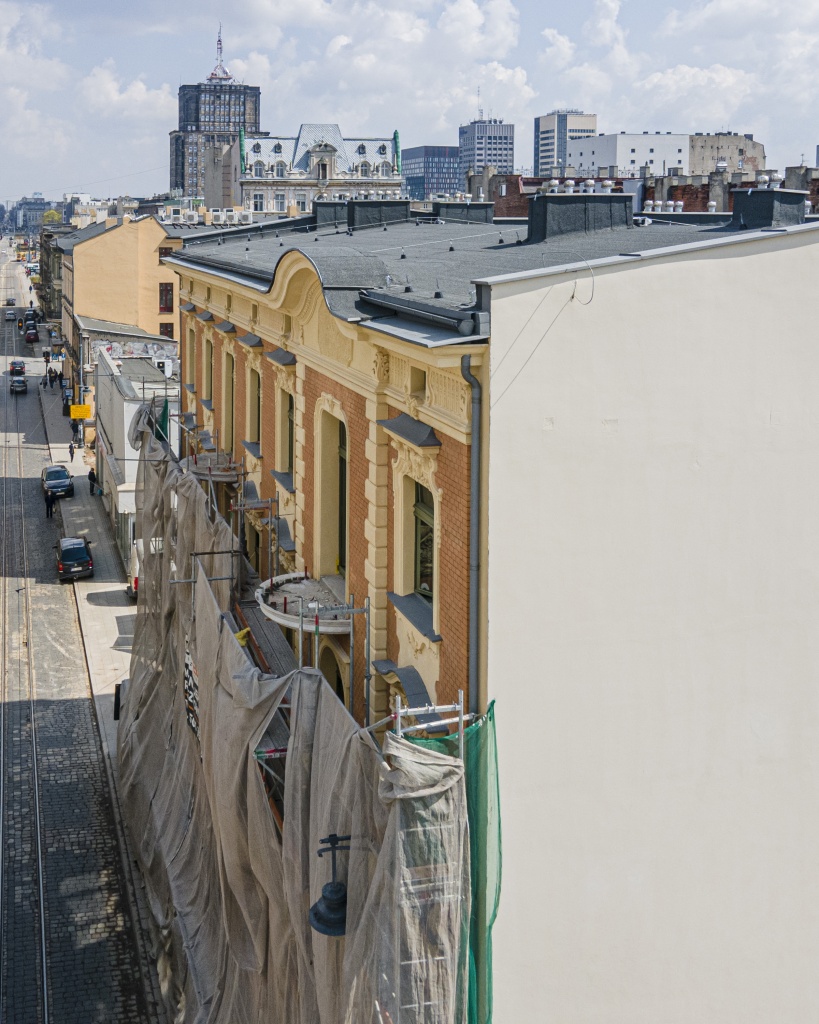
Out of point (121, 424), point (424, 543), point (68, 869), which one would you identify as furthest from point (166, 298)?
point (424, 543)

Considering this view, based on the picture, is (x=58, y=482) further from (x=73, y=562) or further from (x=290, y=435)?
(x=290, y=435)

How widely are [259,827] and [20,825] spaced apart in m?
12.3

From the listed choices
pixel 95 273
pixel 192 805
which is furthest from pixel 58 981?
pixel 95 273

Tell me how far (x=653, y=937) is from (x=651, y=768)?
6.42ft

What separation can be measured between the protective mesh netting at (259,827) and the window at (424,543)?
5.62 feet

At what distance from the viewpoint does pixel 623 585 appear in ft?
41.6

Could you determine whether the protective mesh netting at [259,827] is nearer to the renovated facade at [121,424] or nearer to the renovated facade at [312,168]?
the renovated facade at [121,424]

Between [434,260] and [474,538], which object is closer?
[474,538]

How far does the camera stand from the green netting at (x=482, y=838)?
12.2 m

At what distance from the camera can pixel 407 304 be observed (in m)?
13.4

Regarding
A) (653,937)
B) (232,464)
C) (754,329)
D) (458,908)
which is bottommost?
(653,937)

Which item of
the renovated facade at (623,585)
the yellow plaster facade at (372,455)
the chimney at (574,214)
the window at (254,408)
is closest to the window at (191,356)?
the yellow plaster facade at (372,455)

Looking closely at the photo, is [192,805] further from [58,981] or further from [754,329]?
[754,329]

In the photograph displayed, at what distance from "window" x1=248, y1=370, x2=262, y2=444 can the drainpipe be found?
12.6m
